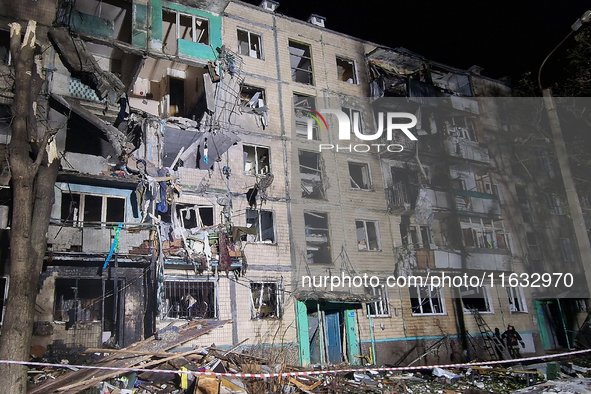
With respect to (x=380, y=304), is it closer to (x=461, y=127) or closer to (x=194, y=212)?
(x=194, y=212)

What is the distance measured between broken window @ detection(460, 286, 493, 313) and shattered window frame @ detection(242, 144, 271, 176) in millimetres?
12485

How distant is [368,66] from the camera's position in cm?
2734

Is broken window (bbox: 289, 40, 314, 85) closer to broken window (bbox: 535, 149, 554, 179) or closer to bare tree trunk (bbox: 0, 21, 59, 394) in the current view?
bare tree trunk (bbox: 0, 21, 59, 394)

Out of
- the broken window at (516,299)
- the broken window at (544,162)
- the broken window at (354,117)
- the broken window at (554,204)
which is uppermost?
the broken window at (354,117)

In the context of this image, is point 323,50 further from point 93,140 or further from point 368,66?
point 93,140

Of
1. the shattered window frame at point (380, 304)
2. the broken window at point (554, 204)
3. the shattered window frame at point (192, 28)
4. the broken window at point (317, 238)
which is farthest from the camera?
the broken window at point (554, 204)

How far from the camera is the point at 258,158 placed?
887 inches

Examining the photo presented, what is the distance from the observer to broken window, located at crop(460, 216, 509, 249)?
1016 inches

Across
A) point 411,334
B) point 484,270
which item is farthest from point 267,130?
point 484,270

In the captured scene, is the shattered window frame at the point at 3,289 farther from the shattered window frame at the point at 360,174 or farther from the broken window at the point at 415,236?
the broken window at the point at 415,236

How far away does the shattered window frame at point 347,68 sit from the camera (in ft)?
87.8

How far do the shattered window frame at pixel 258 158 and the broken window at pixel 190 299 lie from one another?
601 cm

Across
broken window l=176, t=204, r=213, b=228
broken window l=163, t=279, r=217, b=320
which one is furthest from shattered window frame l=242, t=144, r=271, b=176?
broken window l=163, t=279, r=217, b=320

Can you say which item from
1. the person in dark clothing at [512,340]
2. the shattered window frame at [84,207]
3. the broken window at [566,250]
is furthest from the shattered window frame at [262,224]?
the broken window at [566,250]
